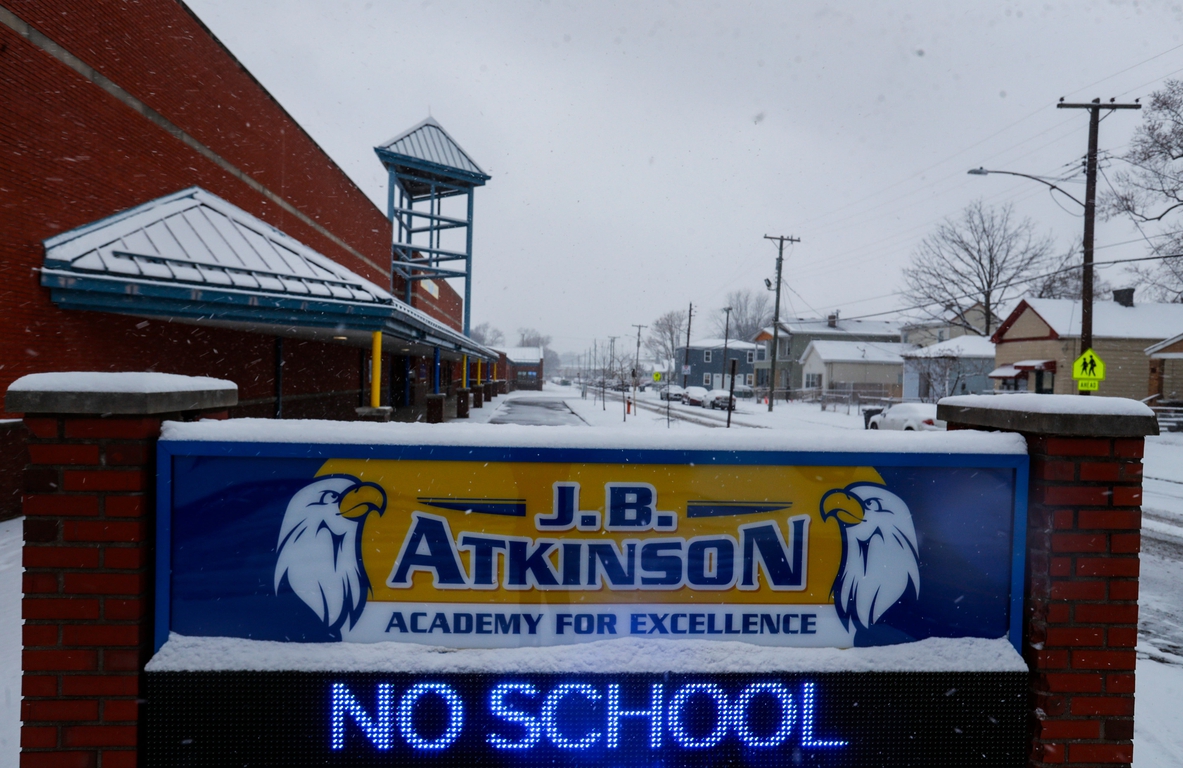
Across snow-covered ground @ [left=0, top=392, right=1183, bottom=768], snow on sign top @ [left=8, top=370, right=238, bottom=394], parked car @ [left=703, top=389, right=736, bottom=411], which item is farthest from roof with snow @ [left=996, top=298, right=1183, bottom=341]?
snow on sign top @ [left=8, top=370, right=238, bottom=394]

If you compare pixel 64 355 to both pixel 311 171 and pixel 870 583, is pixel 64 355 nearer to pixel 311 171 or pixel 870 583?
pixel 870 583

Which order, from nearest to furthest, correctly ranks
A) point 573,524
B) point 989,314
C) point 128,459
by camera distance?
1. point 128,459
2. point 573,524
3. point 989,314

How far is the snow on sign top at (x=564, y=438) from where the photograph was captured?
2.38 m

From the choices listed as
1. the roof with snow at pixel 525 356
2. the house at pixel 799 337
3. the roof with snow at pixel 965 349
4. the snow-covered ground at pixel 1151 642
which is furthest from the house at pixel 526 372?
the snow-covered ground at pixel 1151 642

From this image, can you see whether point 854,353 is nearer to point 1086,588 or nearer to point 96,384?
point 1086,588

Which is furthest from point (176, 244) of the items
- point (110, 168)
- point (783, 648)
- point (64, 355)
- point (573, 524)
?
point (783, 648)

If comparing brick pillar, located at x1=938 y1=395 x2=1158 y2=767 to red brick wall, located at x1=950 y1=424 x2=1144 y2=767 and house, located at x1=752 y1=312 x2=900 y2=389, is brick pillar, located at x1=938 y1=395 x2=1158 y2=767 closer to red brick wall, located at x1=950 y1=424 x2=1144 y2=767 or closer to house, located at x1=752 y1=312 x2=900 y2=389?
red brick wall, located at x1=950 y1=424 x2=1144 y2=767

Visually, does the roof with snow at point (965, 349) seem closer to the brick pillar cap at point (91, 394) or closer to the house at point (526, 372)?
the brick pillar cap at point (91, 394)

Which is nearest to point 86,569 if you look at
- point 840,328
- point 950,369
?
point 950,369

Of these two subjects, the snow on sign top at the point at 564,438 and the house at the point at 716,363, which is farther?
the house at the point at 716,363

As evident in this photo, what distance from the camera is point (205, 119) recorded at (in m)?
13.0

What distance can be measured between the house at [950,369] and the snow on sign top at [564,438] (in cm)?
3813

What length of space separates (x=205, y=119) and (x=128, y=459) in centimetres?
1374

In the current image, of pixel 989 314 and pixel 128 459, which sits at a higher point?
pixel 989 314
